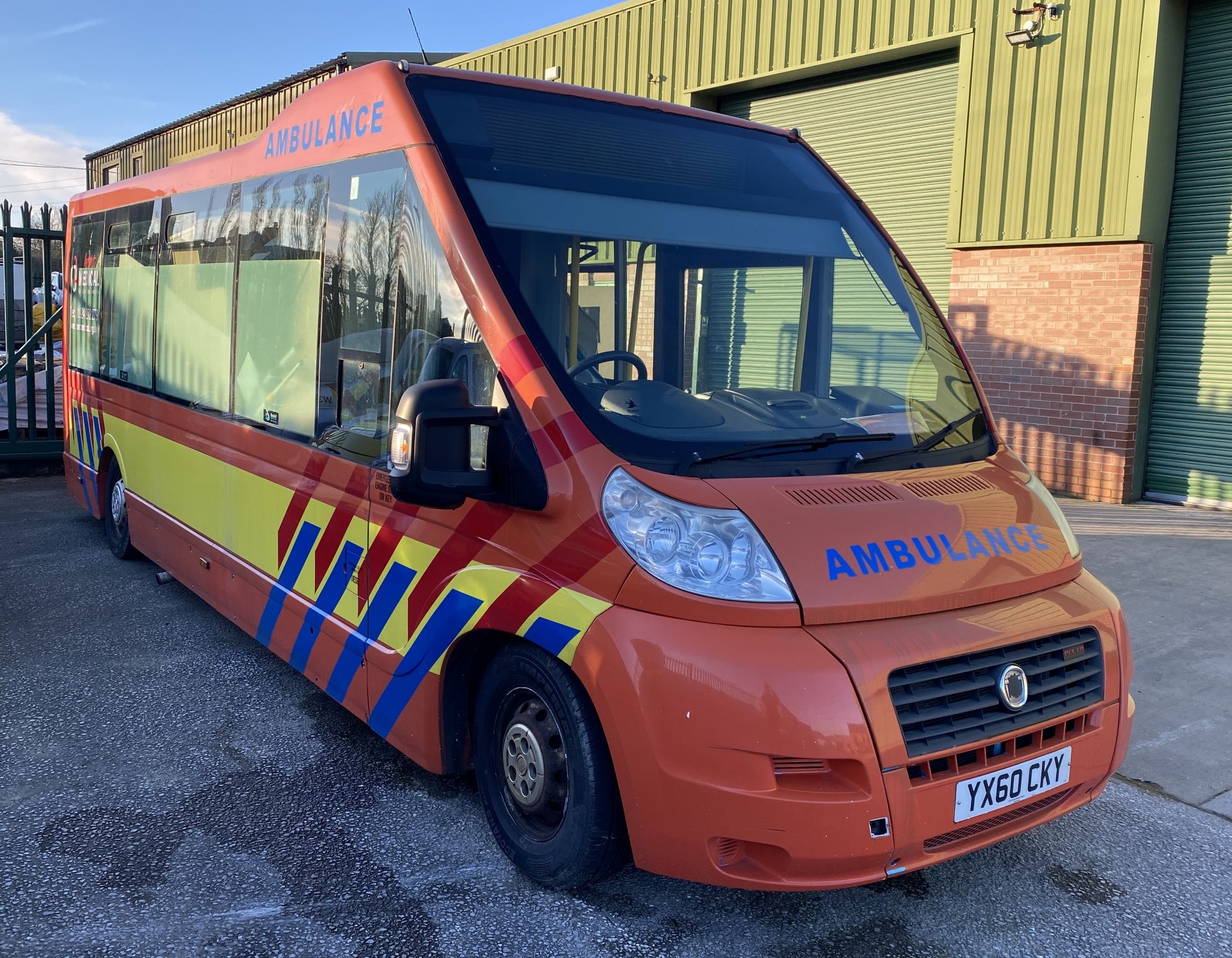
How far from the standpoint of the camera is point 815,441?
3.07m

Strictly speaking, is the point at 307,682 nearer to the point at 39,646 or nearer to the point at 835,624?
the point at 39,646

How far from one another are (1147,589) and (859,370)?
4.11m

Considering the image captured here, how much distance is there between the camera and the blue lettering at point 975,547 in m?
2.86

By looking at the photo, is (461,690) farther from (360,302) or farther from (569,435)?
(360,302)

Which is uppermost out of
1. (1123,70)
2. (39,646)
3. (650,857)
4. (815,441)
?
(1123,70)

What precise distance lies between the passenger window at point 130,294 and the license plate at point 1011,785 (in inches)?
207

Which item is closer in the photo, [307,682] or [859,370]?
[859,370]

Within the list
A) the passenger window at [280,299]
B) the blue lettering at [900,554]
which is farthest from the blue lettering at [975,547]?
the passenger window at [280,299]

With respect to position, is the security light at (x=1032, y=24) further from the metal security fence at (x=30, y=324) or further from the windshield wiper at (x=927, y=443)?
the metal security fence at (x=30, y=324)

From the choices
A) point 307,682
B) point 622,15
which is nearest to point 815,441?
point 307,682

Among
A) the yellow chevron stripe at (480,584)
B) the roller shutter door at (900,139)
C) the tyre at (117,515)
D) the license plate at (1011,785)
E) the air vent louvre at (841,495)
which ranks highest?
the roller shutter door at (900,139)

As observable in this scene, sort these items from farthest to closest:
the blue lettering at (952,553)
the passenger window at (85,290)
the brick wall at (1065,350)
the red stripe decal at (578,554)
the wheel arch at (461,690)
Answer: the brick wall at (1065,350) → the passenger window at (85,290) → the wheel arch at (461,690) → the blue lettering at (952,553) → the red stripe decal at (578,554)

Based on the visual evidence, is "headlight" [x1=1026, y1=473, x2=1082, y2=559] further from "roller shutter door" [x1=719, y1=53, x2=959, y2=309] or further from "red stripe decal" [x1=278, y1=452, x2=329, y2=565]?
"roller shutter door" [x1=719, y1=53, x2=959, y2=309]

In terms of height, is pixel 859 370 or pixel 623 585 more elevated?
pixel 859 370
